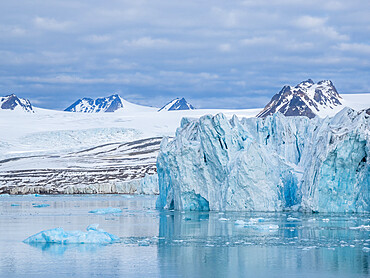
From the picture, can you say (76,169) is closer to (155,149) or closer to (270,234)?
(155,149)

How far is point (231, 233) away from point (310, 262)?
23.0 feet

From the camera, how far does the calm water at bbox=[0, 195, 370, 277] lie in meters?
16.3

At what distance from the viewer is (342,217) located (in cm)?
2931

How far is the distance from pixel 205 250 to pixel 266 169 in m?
13.9

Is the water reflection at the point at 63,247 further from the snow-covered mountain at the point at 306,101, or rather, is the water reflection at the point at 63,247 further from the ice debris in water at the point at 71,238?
the snow-covered mountain at the point at 306,101

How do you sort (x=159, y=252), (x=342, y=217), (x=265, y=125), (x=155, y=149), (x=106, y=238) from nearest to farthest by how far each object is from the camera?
(x=159, y=252)
(x=106, y=238)
(x=342, y=217)
(x=265, y=125)
(x=155, y=149)

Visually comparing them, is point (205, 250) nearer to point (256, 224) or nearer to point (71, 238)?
point (71, 238)

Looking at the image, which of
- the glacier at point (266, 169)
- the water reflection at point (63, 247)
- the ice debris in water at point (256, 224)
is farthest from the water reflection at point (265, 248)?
the glacier at point (266, 169)

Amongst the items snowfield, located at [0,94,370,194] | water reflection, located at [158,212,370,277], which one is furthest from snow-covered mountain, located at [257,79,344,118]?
water reflection, located at [158,212,370,277]

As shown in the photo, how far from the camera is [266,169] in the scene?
1310 inches

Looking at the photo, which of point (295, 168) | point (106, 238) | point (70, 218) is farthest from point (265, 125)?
point (106, 238)

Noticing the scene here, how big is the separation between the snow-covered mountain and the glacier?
11643 centimetres

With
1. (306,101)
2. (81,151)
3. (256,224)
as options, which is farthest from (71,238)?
(306,101)

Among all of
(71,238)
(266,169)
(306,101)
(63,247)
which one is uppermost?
(306,101)
